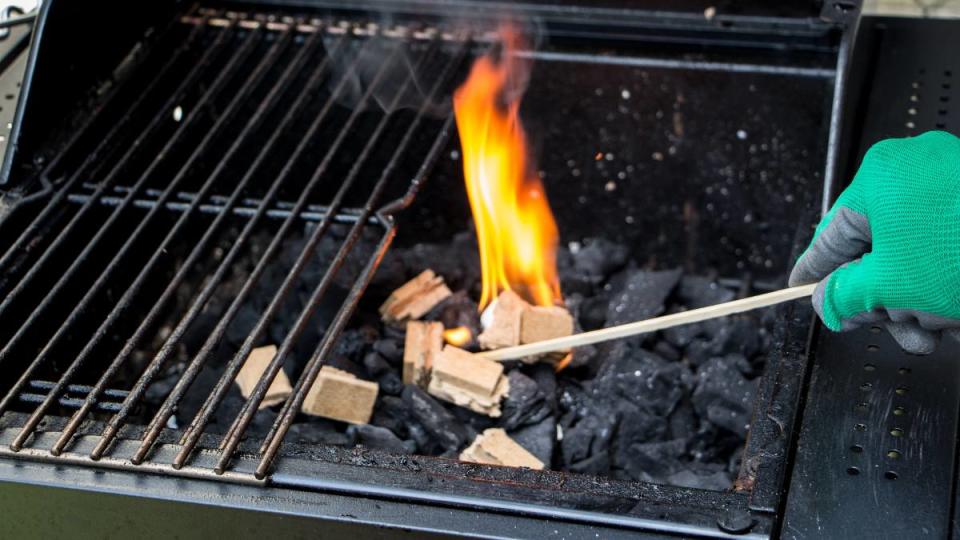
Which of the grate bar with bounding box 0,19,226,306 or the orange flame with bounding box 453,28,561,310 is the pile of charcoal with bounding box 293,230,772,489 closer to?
the orange flame with bounding box 453,28,561,310

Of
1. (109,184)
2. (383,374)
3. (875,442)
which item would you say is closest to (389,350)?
(383,374)

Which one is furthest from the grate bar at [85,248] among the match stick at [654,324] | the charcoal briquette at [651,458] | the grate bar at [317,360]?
the charcoal briquette at [651,458]

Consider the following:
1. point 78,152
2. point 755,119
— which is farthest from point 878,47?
point 78,152

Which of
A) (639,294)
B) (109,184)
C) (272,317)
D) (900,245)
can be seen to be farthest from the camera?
(639,294)

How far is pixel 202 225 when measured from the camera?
6.96 ft

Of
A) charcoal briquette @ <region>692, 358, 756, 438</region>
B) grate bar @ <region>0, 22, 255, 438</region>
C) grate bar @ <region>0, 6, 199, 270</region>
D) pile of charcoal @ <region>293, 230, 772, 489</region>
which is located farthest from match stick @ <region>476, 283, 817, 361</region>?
grate bar @ <region>0, 6, 199, 270</region>

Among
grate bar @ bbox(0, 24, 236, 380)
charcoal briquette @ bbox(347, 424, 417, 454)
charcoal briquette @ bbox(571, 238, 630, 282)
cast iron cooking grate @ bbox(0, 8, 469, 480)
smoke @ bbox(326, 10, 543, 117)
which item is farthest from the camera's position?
charcoal briquette @ bbox(571, 238, 630, 282)

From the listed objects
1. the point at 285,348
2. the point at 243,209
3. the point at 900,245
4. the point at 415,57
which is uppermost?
the point at 415,57

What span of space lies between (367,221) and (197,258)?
27 centimetres

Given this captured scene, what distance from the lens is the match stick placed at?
4.60 ft

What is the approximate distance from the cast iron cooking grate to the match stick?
0.29 metres

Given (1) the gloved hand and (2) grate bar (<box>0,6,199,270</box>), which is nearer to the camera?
(1) the gloved hand

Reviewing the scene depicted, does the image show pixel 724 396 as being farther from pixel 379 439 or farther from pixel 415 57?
pixel 415 57

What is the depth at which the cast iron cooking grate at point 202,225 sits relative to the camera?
1432 millimetres
